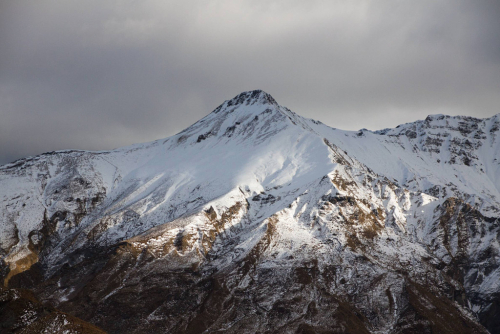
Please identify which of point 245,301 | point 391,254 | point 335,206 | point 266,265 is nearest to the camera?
point 245,301

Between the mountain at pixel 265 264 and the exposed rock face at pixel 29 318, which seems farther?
the mountain at pixel 265 264

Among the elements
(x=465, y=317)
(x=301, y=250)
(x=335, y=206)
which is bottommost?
(x=465, y=317)

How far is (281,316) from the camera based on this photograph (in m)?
133

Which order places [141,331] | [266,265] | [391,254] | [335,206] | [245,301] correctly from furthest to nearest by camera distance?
[335,206]
[391,254]
[266,265]
[245,301]
[141,331]

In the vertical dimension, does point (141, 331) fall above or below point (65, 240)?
below

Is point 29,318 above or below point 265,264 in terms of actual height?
below

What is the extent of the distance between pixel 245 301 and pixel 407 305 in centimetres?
4829

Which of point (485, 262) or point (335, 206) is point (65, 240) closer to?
point (335, 206)

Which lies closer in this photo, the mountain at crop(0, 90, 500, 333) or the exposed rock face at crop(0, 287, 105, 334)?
the exposed rock face at crop(0, 287, 105, 334)

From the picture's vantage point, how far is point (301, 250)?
530 ft

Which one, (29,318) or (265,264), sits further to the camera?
(265,264)

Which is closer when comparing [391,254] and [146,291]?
[146,291]

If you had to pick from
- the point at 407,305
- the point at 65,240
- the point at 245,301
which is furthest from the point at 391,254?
the point at 65,240

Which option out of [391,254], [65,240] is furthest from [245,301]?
[65,240]
